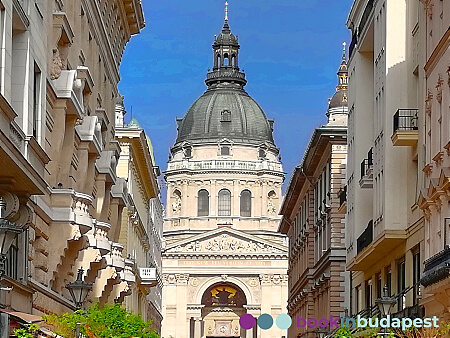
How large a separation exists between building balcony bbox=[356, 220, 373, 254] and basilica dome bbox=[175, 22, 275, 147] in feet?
403

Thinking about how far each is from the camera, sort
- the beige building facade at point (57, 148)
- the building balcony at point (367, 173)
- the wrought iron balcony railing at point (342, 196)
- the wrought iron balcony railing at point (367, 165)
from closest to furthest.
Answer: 1. the beige building facade at point (57, 148)
2. the building balcony at point (367, 173)
3. the wrought iron balcony railing at point (367, 165)
4. the wrought iron balcony railing at point (342, 196)

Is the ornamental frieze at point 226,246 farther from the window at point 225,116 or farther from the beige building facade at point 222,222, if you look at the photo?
the window at point 225,116

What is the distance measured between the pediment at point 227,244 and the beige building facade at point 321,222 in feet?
224

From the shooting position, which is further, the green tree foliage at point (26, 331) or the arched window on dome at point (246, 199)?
the arched window on dome at point (246, 199)

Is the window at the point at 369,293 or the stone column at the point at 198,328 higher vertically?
the stone column at the point at 198,328

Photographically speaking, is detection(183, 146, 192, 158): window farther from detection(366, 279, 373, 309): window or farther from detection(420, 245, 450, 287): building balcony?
detection(420, 245, 450, 287): building balcony

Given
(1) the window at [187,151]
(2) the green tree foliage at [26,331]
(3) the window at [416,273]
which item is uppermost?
(1) the window at [187,151]

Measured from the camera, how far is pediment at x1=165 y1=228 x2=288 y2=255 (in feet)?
511

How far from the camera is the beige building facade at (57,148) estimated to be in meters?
21.9

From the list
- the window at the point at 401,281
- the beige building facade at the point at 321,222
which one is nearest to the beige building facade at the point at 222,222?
the beige building facade at the point at 321,222

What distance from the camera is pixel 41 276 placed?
28734 mm

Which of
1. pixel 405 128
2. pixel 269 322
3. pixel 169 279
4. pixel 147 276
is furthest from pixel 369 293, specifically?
pixel 169 279

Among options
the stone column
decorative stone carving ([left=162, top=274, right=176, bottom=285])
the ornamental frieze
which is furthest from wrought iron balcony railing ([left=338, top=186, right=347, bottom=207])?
the stone column

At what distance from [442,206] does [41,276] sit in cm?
903
